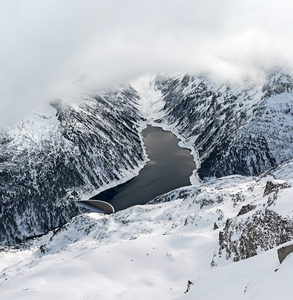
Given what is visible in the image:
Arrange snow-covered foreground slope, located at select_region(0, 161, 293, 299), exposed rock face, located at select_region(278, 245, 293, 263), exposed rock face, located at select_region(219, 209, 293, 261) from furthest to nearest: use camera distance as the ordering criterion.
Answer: exposed rock face, located at select_region(219, 209, 293, 261) < snow-covered foreground slope, located at select_region(0, 161, 293, 299) < exposed rock face, located at select_region(278, 245, 293, 263)

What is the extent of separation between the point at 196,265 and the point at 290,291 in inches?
1080

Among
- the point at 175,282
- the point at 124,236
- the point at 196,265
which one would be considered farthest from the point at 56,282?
the point at 124,236

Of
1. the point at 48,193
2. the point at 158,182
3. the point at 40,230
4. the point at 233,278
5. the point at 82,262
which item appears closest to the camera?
the point at 233,278

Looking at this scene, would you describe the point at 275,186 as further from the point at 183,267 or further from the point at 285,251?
the point at 285,251

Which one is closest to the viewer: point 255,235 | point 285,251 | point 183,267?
point 285,251

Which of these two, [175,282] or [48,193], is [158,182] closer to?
[48,193]

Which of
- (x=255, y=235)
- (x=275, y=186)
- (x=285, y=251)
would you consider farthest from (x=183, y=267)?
(x=285, y=251)

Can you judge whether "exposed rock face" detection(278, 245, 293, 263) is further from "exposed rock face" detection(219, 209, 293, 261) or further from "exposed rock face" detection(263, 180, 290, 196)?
"exposed rock face" detection(263, 180, 290, 196)

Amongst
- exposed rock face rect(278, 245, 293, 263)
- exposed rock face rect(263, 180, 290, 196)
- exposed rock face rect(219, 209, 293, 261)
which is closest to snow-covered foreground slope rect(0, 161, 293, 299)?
exposed rock face rect(263, 180, 290, 196)

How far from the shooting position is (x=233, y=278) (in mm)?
22688

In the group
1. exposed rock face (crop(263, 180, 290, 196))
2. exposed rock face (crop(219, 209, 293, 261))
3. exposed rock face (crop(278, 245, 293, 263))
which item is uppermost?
exposed rock face (crop(278, 245, 293, 263))

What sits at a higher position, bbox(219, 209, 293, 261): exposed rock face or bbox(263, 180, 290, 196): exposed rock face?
bbox(219, 209, 293, 261): exposed rock face

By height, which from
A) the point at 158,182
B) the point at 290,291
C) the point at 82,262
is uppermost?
the point at 290,291

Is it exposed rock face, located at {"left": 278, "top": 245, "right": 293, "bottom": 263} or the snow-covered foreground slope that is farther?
the snow-covered foreground slope
